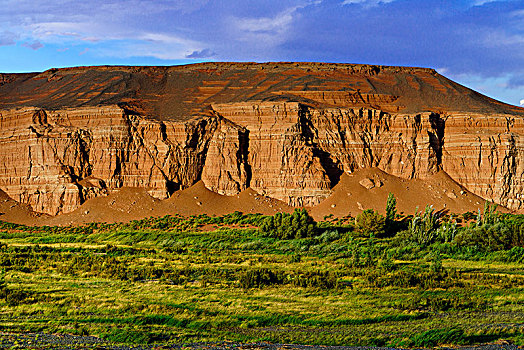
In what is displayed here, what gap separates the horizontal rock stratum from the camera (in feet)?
207

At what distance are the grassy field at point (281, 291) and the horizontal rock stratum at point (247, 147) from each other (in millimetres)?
20425

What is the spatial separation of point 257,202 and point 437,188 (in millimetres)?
20716

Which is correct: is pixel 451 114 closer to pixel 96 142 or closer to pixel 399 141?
pixel 399 141

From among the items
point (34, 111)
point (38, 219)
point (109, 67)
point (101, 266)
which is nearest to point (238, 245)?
point (101, 266)

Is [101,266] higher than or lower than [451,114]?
lower

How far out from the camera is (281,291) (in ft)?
72.1

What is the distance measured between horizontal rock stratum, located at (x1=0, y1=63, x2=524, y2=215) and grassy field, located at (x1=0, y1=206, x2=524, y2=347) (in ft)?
67.0

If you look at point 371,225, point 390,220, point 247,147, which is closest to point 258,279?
point 371,225

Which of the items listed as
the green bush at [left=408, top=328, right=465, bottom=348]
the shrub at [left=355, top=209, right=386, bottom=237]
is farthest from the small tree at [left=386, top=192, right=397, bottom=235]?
the green bush at [left=408, top=328, right=465, bottom=348]

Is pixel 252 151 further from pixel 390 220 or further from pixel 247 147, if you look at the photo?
pixel 390 220

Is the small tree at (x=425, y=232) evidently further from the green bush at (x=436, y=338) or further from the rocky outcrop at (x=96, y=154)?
the rocky outcrop at (x=96, y=154)

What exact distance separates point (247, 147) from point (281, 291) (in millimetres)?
44944

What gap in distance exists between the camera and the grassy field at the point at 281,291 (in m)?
15.4

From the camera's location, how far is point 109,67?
89.8 m
